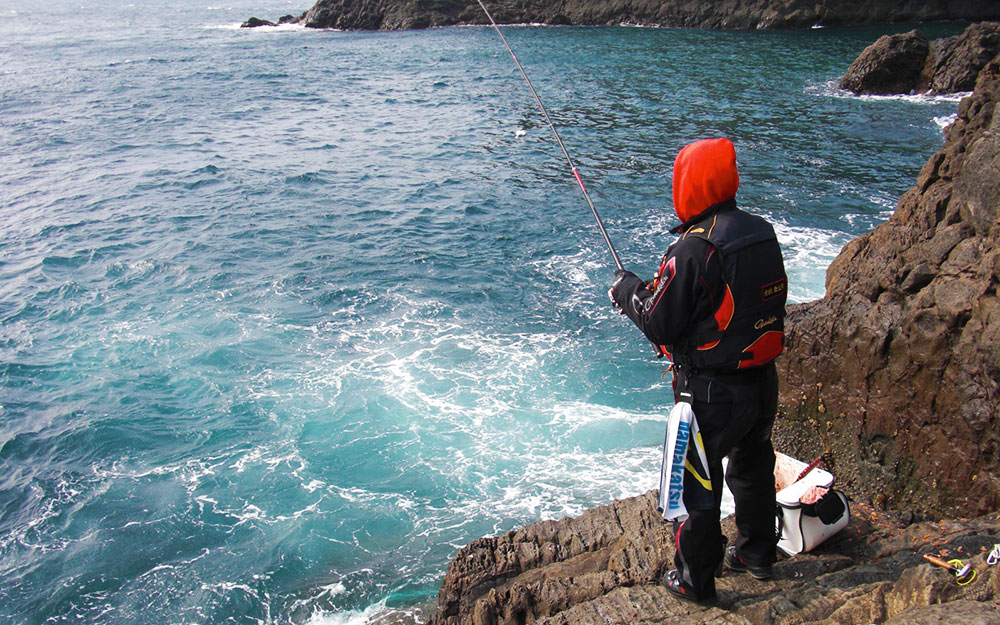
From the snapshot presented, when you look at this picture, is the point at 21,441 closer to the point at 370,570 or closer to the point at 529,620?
the point at 370,570

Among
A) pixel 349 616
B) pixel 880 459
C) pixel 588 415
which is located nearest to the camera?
pixel 880 459

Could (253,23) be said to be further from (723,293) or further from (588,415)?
(723,293)

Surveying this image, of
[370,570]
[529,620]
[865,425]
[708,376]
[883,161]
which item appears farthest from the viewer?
[883,161]

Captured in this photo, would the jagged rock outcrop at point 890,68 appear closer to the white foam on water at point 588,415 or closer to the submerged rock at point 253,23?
the white foam on water at point 588,415

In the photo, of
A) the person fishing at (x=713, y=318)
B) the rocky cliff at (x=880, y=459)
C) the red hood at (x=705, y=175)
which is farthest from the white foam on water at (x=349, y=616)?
the red hood at (x=705, y=175)

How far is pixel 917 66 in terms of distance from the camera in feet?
75.8

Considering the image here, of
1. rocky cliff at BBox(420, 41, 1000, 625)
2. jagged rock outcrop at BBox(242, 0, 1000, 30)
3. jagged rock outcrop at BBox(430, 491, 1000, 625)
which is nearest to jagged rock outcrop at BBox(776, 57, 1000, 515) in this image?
rocky cliff at BBox(420, 41, 1000, 625)

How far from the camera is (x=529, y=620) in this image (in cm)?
407

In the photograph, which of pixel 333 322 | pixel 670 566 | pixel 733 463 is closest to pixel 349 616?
pixel 670 566

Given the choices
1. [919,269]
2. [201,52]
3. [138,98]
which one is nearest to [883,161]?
[919,269]

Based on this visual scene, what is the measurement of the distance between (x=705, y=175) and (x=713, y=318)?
684mm

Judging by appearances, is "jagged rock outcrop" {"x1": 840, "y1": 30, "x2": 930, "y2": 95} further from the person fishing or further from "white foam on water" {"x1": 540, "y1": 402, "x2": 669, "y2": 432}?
the person fishing

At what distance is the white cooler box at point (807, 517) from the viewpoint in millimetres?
3885

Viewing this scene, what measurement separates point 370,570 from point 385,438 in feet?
6.80
